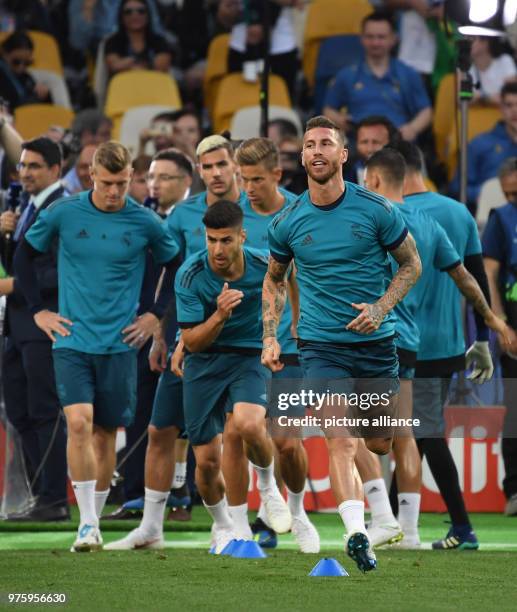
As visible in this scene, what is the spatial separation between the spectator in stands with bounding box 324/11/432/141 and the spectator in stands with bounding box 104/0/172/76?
2.21m

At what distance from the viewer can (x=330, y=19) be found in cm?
1761

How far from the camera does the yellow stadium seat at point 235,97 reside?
17219 millimetres

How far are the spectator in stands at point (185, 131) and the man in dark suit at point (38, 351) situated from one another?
3.83 metres

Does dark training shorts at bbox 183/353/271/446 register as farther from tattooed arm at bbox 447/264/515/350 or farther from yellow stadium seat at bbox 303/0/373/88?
yellow stadium seat at bbox 303/0/373/88

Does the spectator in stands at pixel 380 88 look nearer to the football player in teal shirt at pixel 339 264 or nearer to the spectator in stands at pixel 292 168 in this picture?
the spectator in stands at pixel 292 168

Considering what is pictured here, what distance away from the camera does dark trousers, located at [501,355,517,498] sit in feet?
39.3

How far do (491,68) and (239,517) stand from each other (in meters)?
9.17

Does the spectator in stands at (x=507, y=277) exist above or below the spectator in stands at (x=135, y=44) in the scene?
below

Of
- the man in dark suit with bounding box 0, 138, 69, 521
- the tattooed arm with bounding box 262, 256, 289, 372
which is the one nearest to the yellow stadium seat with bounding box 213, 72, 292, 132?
the man in dark suit with bounding box 0, 138, 69, 521

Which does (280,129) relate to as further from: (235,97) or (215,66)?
(215,66)

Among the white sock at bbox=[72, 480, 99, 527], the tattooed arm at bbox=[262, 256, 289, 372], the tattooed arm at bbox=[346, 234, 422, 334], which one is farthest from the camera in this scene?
the white sock at bbox=[72, 480, 99, 527]

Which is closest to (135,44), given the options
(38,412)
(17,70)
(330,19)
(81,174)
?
(17,70)

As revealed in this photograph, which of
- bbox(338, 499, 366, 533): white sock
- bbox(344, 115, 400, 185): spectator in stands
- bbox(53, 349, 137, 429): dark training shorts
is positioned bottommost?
bbox(338, 499, 366, 533): white sock

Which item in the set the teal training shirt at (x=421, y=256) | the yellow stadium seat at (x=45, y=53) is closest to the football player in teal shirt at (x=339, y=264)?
the teal training shirt at (x=421, y=256)
